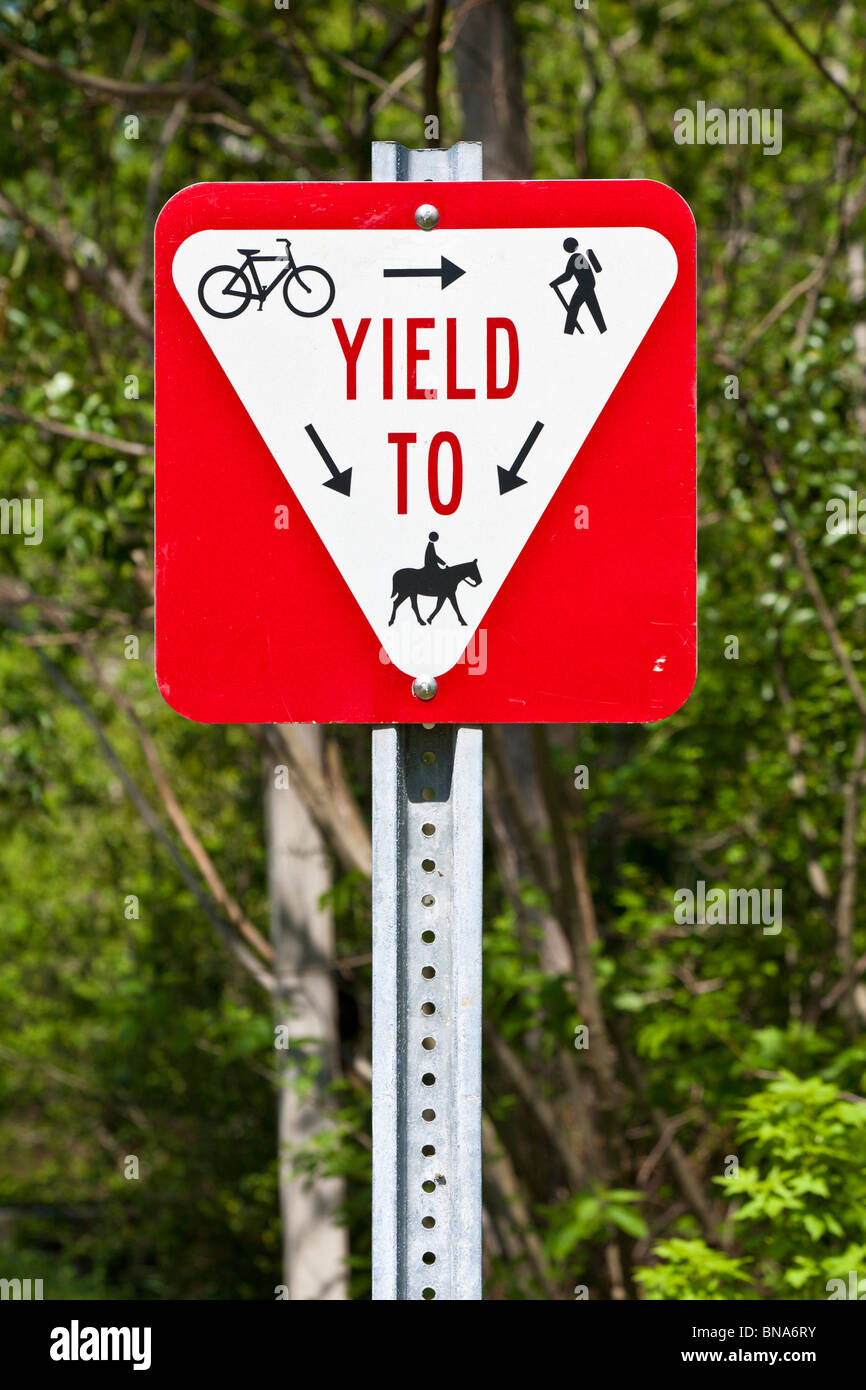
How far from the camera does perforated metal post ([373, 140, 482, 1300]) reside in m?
1.20

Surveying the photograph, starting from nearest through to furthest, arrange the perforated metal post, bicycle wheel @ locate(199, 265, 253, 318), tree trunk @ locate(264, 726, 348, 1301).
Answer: the perforated metal post → bicycle wheel @ locate(199, 265, 253, 318) → tree trunk @ locate(264, 726, 348, 1301)

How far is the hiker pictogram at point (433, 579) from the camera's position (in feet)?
4.19

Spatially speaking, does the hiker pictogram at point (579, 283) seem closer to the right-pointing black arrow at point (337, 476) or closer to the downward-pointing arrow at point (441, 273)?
the downward-pointing arrow at point (441, 273)

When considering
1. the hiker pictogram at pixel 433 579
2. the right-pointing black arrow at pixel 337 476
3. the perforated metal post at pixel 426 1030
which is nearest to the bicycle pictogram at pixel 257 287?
the right-pointing black arrow at pixel 337 476

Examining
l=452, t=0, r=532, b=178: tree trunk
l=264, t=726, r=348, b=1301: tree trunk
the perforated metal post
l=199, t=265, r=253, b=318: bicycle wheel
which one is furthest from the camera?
l=264, t=726, r=348, b=1301: tree trunk

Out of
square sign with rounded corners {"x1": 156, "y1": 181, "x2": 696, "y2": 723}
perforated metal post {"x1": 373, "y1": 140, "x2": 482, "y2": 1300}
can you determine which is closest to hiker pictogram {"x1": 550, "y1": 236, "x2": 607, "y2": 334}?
square sign with rounded corners {"x1": 156, "y1": 181, "x2": 696, "y2": 723}

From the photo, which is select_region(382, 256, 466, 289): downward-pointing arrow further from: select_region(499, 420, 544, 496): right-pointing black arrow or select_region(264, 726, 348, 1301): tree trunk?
select_region(264, 726, 348, 1301): tree trunk

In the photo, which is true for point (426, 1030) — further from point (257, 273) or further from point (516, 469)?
point (257, 273)

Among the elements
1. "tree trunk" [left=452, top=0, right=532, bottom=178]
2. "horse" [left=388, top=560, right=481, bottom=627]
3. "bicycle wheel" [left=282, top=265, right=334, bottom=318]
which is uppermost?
"tree trunk" [left=452, top=0, right=532, bottom=178]

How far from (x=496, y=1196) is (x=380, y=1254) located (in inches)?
117

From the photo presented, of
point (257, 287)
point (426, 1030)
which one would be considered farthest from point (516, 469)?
point (426, 1030)

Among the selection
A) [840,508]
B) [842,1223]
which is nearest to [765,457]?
[840,508]

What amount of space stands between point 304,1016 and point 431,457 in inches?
174

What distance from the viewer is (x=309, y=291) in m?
1.29
